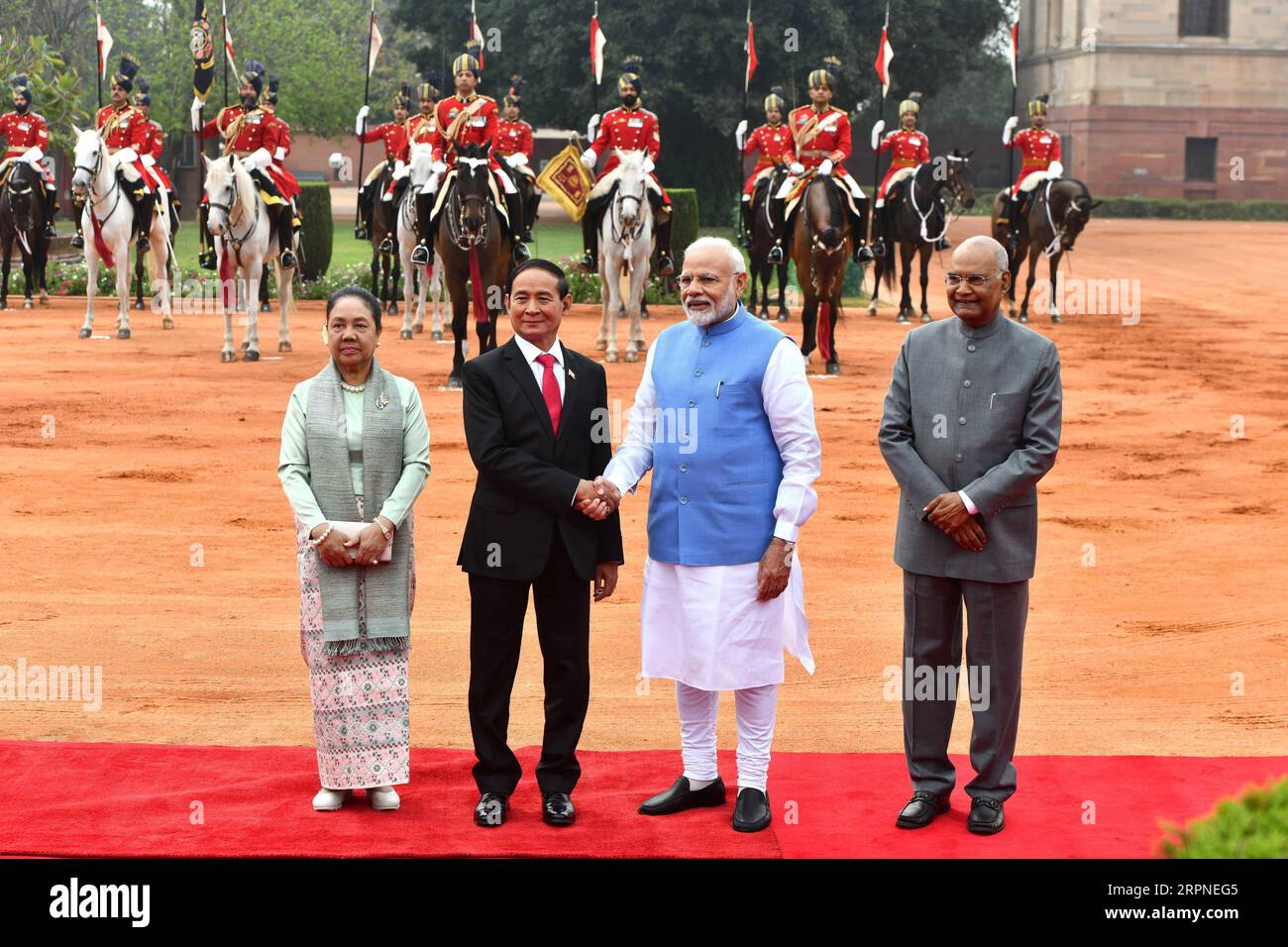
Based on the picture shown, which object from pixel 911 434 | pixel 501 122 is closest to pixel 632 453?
pixel 911 434

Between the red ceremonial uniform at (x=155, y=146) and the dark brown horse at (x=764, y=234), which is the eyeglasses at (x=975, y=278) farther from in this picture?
the red ceremonial uniform at (x=155, y=146)

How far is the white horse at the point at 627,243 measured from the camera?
18547 mm

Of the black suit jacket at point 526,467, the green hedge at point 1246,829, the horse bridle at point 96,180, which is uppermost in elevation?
the horse bridle at point 96,180

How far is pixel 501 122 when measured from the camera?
72.1 feet

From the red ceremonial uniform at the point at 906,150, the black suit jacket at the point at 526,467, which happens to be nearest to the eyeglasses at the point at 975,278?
the black suit jacket at the point at 526,467

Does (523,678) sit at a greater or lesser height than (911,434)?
lesser

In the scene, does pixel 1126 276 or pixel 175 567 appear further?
pixel 1126 276

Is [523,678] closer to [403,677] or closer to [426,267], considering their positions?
[403,677]

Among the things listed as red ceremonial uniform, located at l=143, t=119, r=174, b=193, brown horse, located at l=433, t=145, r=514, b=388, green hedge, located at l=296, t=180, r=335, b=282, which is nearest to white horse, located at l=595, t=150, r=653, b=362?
brown horse, located at l=433, t=145, r=514, b=388

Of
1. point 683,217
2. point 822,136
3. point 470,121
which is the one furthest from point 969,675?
point 683,217

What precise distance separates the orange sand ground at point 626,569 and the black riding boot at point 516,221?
1.62 metres

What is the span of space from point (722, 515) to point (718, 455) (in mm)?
208
